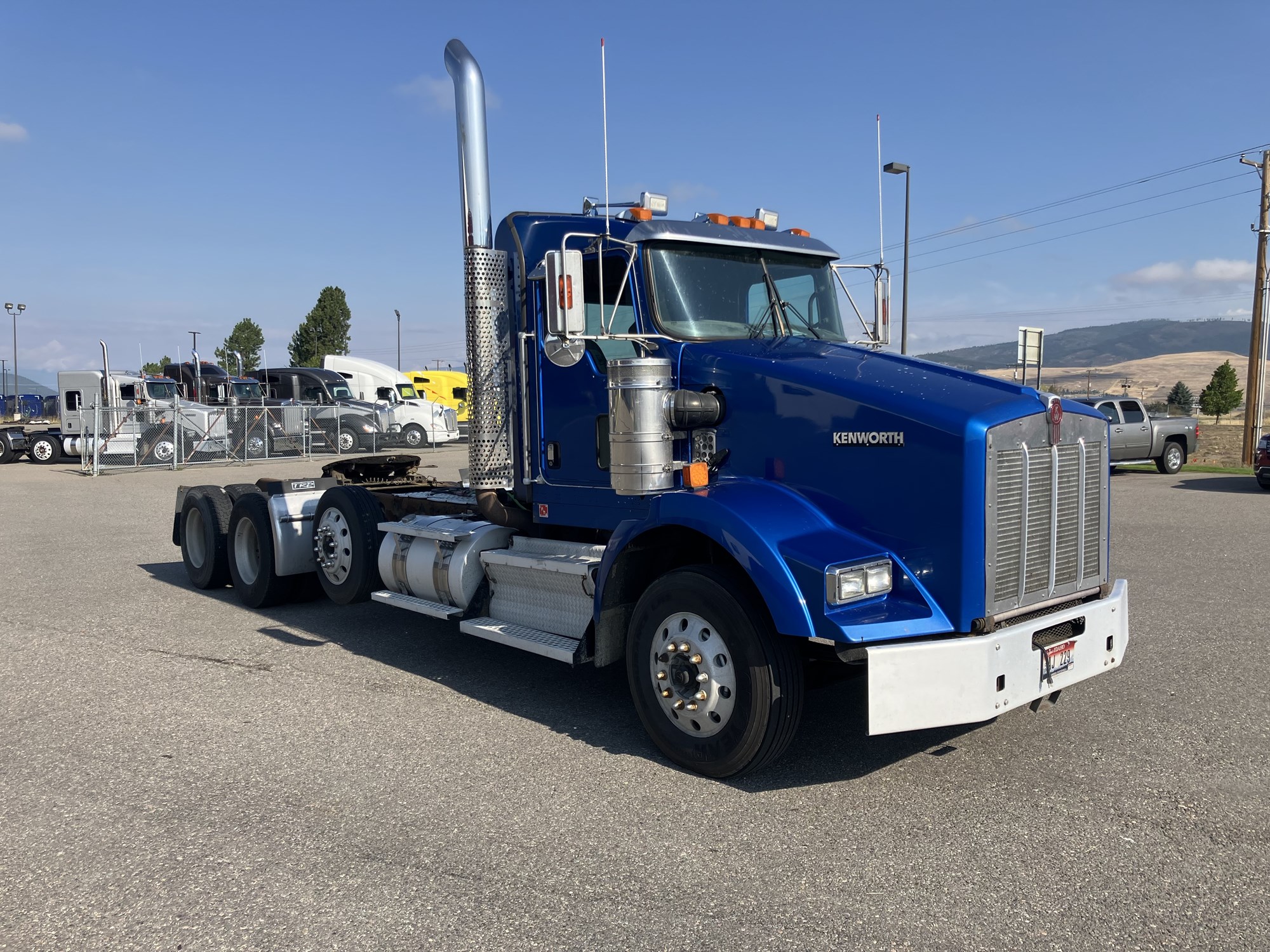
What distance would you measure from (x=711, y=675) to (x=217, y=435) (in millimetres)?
26413

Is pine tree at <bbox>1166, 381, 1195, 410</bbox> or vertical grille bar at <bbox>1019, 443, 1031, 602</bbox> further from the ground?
pine tree at <bbox>1166, 381, 1195, 410</bbox>

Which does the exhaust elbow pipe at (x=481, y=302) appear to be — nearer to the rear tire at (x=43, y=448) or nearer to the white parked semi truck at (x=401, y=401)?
the white parked semi truck at (x=401, y=401)

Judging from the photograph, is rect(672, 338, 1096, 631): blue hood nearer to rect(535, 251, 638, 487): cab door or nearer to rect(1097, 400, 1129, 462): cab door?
rect(535, 251, 638, 487): cab door

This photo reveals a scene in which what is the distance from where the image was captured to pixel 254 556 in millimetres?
8977

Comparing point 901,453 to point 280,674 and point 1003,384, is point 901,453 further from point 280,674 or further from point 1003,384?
point 280,674

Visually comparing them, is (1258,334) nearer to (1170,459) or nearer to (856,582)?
(1170,459)

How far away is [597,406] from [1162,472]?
69.8 feet

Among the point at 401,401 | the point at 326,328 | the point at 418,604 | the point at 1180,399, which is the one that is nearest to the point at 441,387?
the point at 401,401

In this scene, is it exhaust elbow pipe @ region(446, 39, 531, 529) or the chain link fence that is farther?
the chain link fence

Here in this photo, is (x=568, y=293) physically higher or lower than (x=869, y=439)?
higher

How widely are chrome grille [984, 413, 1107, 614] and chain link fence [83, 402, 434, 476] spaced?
25.1 meters

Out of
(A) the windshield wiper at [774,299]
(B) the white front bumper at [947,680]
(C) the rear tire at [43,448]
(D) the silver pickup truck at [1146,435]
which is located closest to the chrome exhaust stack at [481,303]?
(A) the windshield wiper at [774,299]

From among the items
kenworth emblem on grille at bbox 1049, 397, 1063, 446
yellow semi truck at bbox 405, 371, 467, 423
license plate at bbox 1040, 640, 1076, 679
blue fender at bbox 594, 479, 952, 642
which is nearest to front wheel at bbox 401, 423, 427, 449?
yellow semi truck at bbox 405, 371, 467, 423

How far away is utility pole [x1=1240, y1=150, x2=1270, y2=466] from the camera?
2544cm
